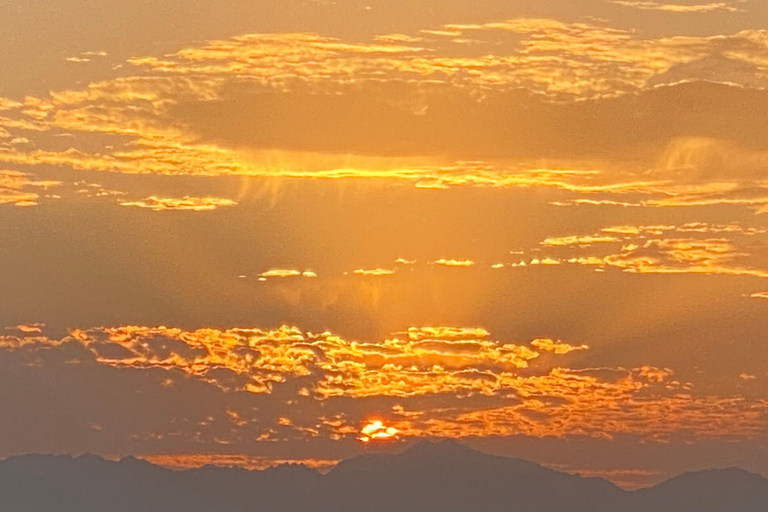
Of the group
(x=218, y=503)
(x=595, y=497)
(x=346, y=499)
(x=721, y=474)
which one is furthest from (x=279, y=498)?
(x=721, y=474)

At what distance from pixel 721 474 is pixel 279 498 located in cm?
1178

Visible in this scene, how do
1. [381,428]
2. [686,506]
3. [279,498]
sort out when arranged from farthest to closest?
[686,506] < [279,498] < [381,428]

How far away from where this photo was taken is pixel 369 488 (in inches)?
1328

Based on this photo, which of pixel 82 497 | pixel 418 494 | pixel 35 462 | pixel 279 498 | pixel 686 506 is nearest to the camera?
pixel 35 462

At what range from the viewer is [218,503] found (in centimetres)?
2845

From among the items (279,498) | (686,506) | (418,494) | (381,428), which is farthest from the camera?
(418,494)

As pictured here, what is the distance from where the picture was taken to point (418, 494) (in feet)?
113

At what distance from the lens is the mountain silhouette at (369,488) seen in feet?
86.4

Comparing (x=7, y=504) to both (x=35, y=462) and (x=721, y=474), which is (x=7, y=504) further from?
(x=721, y=474)

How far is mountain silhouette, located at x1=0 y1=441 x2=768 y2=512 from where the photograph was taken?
26328 mm

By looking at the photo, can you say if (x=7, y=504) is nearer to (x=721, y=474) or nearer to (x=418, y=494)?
(x=418, y=494)

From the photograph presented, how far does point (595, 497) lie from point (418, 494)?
21.6ft

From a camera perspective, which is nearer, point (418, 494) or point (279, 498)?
point (279, 498)

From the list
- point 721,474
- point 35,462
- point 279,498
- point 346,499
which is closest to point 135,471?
point 35,462
